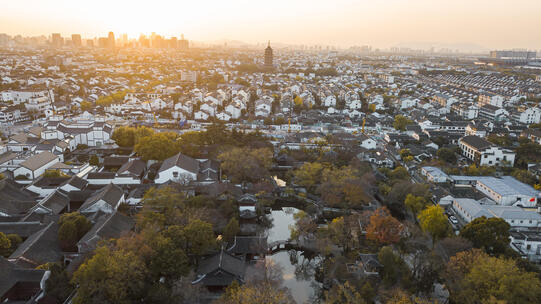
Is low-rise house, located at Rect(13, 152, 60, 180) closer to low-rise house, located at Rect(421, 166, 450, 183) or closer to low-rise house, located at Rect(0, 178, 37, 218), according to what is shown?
low-rise house, located at Rect(0, 178, 37, 218)

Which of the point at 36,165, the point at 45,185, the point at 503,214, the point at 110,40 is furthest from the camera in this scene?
the point at 110,40

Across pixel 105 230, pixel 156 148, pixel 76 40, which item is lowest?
pixel 105 230

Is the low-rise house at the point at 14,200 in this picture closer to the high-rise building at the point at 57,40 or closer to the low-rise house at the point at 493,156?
the low-rise house at the point at 493,156

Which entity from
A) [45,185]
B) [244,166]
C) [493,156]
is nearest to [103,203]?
[45,185]

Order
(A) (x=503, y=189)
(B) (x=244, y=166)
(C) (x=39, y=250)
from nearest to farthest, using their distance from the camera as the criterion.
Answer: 1. (C) (x=39, y=250)
2. (A) (x=503, y=189)
3. (B) (x=244, y=166)

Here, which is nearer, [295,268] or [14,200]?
[295,268]

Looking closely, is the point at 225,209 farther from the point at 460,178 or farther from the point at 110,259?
the point at 460,178

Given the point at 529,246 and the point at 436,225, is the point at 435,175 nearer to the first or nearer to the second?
the point at 529,246

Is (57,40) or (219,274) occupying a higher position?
(57,40)
